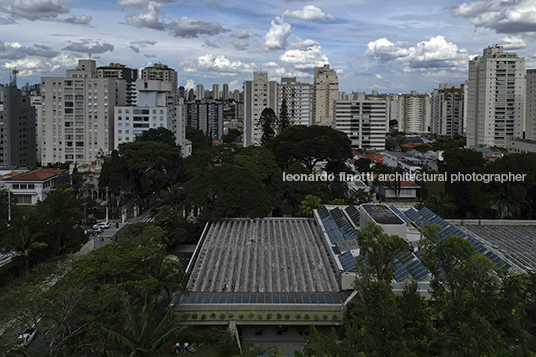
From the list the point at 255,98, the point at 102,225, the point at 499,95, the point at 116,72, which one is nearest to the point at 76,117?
the point at 102,225

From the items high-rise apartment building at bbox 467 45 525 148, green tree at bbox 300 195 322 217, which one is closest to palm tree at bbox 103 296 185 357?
green tree at bbox 300 195 322 217

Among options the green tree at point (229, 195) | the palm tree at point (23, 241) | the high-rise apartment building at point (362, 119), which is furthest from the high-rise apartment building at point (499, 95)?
the palm tree at point (23, 241)

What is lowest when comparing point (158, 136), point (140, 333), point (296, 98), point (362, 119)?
point (140, 333)

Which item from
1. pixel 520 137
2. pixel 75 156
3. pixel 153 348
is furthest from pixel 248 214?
pixel 520 137

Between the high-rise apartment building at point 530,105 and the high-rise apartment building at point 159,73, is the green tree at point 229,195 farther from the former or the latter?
the high-rise apartment building at point 159,73

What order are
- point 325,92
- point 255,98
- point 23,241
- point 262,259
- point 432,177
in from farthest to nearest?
point 325,92 → point 255,98 → point 432,177 → point 23,241 → point 262,259

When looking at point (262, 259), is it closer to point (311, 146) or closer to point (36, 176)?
point (311, 146)

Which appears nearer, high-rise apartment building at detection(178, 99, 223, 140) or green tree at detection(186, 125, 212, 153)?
Answer: green tree at detection(186, 125, 212, 153)

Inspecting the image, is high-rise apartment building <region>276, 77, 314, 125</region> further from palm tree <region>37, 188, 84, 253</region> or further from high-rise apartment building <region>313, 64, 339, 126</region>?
palm tree <region>37, 188, 84, 253</region>
